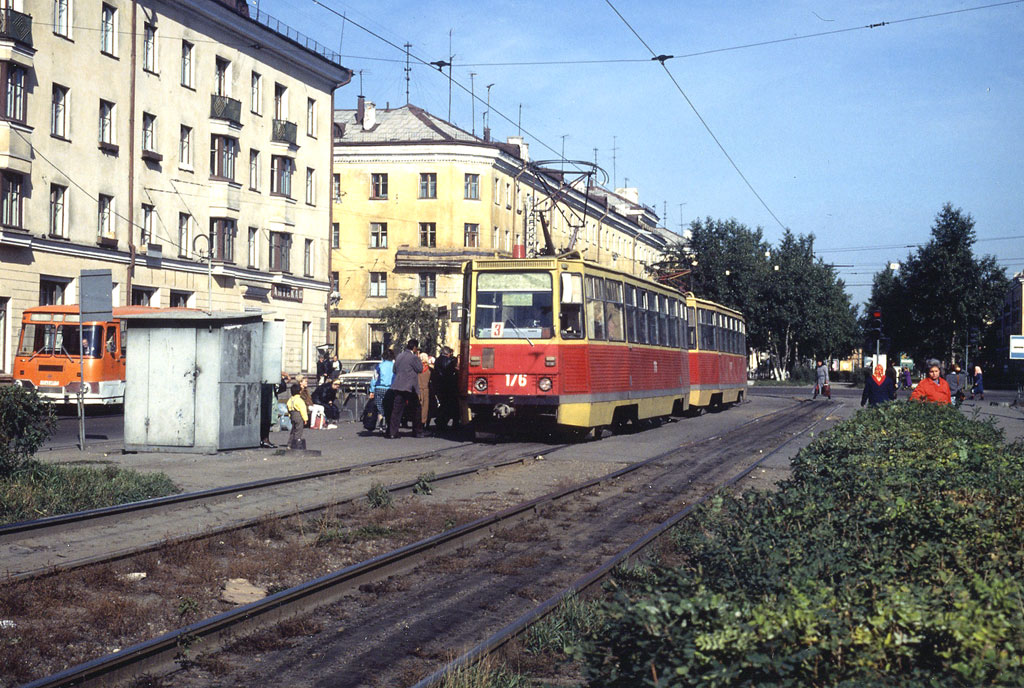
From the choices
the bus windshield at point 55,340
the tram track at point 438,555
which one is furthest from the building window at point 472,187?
the tram track at point 438,555

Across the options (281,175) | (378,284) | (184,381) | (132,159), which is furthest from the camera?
(378,284)

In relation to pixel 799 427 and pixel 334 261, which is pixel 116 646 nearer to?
pixel 799 427

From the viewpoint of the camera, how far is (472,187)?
67.9 meters

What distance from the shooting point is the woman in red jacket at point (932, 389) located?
52.4 feet

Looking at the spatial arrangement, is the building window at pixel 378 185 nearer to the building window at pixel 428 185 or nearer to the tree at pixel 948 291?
the building window at pixel 428 185

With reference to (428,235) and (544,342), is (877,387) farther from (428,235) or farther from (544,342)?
(428,235)

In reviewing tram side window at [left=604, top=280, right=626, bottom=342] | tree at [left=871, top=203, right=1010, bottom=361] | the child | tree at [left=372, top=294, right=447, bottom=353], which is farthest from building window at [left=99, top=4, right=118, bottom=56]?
tree at [left=871, top=203, right=1010, bottom=361]

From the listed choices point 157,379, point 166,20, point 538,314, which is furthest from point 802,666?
point 166,20

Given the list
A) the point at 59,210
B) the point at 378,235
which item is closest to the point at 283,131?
the point at 59,210

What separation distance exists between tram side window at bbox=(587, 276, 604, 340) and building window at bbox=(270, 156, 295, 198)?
2849cm

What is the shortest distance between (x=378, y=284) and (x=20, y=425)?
185 feet

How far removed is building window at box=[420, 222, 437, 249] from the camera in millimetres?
67938

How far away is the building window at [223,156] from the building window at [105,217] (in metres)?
6.10

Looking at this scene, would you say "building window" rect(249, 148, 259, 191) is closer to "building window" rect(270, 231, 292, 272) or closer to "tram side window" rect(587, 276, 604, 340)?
"building window" rect(270, 231, 292, 272)
